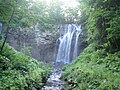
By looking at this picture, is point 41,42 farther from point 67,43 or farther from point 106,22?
point 106,22

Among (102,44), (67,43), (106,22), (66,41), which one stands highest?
(106,22)

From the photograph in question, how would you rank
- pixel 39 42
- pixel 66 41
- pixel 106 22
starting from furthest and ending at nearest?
pixel 66 41
pixel 39 42
pixel 106 22

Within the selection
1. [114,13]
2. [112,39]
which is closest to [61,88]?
[112,39]

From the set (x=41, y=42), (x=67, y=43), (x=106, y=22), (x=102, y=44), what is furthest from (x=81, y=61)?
(x=41, y=42)

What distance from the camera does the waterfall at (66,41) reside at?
1019 inches

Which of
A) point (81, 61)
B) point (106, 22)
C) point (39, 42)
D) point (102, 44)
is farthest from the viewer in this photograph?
point (39, 42)

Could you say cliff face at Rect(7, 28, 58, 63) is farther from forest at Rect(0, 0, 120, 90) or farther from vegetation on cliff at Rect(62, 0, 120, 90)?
vegetation on cliff at Rect(62, 0, 120, 90)

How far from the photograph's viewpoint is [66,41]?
87.2 ft

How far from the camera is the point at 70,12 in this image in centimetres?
3147

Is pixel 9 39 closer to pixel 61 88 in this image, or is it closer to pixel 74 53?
pixel 74 53

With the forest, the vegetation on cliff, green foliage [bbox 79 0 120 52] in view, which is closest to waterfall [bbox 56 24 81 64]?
the forest

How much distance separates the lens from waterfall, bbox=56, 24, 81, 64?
2589cm

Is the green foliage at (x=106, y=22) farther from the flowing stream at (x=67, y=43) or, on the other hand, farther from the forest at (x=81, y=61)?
the flowing stream at (x=67, y=43)

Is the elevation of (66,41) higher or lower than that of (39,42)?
higher
